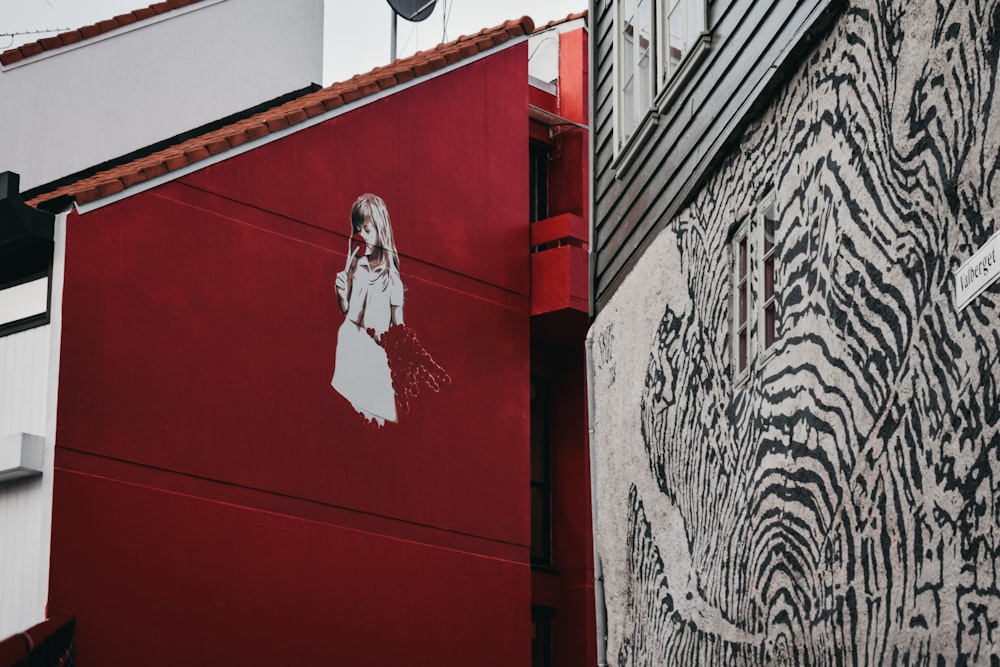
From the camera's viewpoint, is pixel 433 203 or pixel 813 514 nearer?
pixel 813 514

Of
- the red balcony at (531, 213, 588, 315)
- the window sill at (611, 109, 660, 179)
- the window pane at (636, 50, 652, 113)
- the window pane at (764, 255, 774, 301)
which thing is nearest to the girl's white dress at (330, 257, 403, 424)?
the red balcony at (531, 213, 588, 315)

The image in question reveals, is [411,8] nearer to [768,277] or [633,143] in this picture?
[633,143]

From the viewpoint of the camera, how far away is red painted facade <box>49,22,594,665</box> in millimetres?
13203

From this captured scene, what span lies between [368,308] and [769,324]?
8714 millimetres

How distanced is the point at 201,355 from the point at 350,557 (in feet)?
9.02

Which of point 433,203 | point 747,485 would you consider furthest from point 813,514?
point 433,203

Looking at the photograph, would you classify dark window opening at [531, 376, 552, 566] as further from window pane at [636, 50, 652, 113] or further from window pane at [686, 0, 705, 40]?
window pane at [686, 0, 705, 40]

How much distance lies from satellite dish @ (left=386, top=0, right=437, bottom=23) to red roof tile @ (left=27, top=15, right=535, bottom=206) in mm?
761

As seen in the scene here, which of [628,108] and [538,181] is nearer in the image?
[628,108]

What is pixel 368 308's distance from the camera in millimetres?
16234

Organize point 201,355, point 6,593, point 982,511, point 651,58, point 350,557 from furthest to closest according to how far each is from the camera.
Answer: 1. point 350,557
2. point 201,355
3. point 6,593
4. point 651,58
5. point 982,511

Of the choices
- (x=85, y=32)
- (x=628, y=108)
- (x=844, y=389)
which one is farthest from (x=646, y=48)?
(x=85, y=32)

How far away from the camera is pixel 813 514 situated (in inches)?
279

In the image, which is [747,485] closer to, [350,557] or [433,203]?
[350,557]
